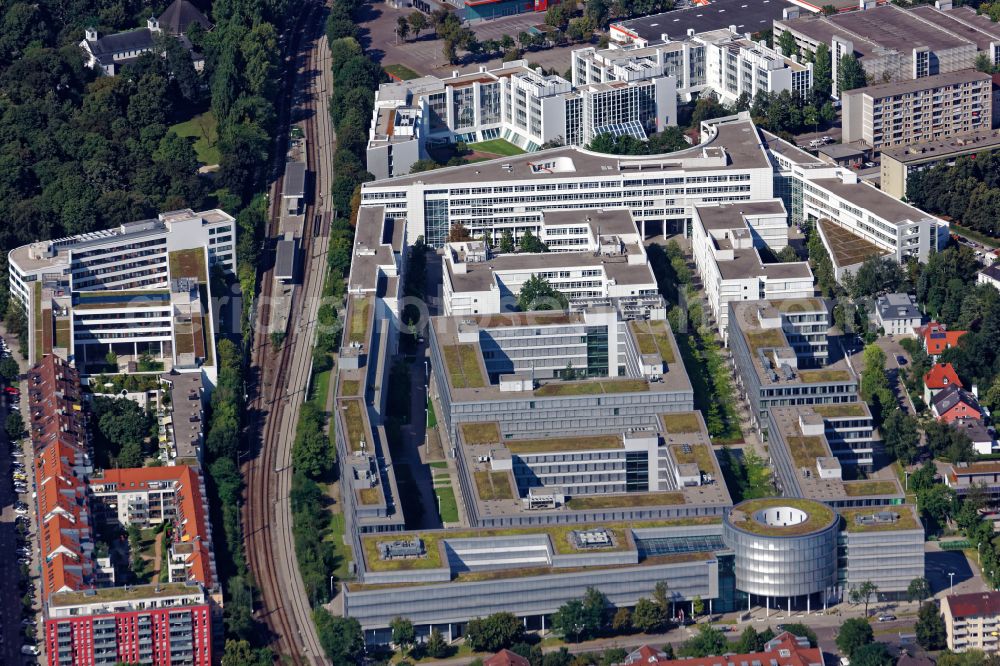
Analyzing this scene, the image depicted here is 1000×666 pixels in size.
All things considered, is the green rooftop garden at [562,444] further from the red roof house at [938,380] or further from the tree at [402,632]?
the red roof house at [938,380]

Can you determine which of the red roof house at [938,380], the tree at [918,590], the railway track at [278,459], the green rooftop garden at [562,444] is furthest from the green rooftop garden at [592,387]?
the tree at [918,590]

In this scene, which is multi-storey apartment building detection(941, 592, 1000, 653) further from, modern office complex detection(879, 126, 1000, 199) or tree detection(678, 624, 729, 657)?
modern office complex detection(879, 126, 1000, 199)

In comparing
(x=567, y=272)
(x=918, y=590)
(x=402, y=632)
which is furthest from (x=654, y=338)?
(x=402, y=632)

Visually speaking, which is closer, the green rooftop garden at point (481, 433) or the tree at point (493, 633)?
the tree at point (493, 633)

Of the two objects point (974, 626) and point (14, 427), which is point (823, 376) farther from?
point (14, 427)

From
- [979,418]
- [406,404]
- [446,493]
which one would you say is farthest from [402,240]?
[979,418]

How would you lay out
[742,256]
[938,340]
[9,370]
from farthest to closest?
1. [742,256]
2. [938,340]
3. [9,370]

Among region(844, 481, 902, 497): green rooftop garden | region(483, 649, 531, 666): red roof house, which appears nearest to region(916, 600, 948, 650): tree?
region(844, 481, 902, 497): green rooftop garden
